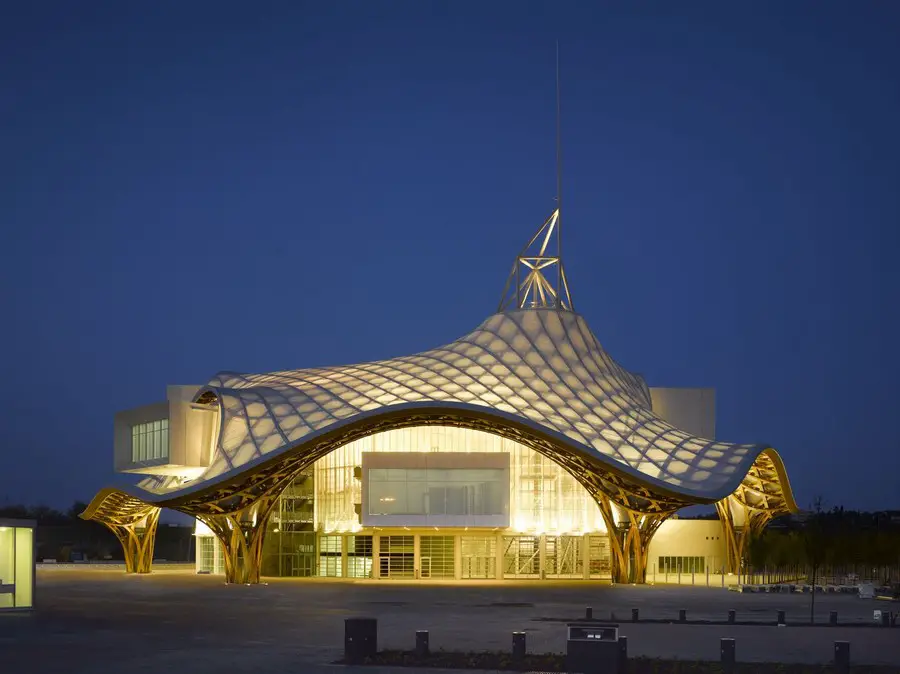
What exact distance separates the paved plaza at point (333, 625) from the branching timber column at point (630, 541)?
5.41 meters

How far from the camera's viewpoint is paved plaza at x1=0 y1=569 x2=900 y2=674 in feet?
86.1

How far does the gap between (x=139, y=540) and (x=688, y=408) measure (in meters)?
32.9

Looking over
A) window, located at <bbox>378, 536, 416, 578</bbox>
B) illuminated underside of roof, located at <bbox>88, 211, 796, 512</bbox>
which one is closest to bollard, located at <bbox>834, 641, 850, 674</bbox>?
illuminated underside of roof, located at <bbox>88, 211, 796, 512</bbox>

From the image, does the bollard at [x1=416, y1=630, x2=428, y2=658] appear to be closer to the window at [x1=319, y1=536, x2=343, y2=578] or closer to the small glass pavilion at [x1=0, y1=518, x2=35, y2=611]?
the small glass pavilion at [x1=0, y1=518, x2=35, y2=611]

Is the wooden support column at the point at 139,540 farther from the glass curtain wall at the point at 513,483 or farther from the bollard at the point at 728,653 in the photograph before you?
the bollard at the point at 728,653

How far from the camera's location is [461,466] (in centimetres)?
7169

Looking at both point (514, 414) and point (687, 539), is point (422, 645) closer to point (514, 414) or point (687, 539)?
point (514, 414)

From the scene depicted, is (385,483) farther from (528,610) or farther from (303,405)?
(528,610)

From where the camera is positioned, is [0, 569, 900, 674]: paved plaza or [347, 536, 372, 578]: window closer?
[0, 569, 900, 674]: paved plaza

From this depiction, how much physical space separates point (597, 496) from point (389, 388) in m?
11.5

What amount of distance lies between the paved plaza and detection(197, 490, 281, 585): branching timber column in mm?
2926

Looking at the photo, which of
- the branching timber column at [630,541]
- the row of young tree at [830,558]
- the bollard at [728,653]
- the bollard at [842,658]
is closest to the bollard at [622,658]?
the bollard at [728,653]

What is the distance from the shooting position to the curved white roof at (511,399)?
59.3 metres

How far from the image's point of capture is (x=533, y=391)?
2554 inches
